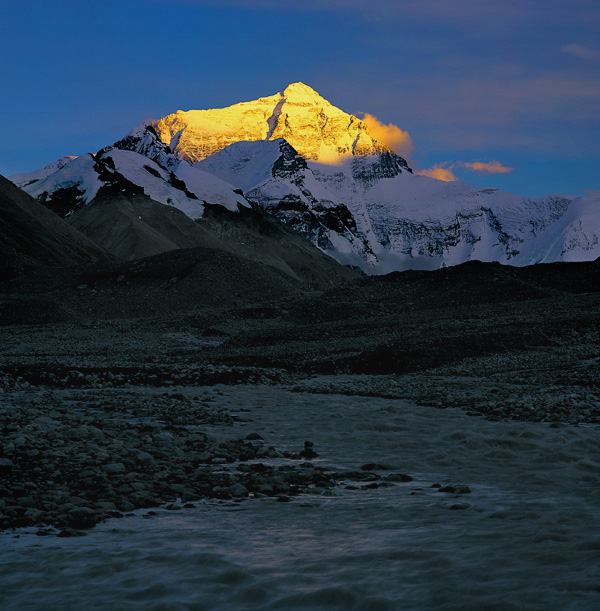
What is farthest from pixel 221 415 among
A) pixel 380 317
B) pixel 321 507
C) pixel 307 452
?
pixel 380 317

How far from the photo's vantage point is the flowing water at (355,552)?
22.3 feet

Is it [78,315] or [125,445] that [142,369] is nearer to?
[125,445]

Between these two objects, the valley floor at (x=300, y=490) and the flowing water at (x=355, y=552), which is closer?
the flowing water at (x=355, y=552)

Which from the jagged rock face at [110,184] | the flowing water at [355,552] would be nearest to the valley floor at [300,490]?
the flowing water at [355,552]

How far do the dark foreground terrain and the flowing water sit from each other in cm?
81

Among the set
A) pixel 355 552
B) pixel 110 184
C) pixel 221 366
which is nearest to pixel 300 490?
pixel 355 552

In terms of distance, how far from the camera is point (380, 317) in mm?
50469

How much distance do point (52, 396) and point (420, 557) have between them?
15.4 m

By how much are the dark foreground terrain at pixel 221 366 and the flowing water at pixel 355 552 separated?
32.0 inches

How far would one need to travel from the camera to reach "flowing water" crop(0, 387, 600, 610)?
6.79 m

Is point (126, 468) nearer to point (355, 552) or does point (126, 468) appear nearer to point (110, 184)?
point (355, 552)

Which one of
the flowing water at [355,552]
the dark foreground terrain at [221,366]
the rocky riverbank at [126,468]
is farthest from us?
the dark foreground terrain at [221,366]

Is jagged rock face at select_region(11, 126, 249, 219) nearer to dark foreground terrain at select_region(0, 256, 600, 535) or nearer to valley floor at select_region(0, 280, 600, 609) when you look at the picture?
dark foreground terrain at select_region(0, 256, 600, 535)

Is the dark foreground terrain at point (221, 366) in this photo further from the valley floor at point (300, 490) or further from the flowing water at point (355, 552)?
the flowing water at point (355, 552)
